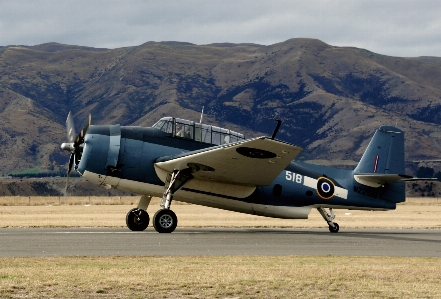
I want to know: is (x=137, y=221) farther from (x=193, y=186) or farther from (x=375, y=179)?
(x=375, y=179)

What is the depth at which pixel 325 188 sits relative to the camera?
27.5 m

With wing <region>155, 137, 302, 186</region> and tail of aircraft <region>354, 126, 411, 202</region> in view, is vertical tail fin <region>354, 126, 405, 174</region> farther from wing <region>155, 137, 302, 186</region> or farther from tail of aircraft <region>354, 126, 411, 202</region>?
wing <region>155, 137, 302, 186</region>

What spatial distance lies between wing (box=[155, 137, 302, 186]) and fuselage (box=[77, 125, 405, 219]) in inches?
21.5

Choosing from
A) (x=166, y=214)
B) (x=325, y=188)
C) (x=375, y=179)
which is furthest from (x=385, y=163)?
(x=166, y=214)

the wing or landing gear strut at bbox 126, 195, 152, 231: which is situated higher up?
the wing

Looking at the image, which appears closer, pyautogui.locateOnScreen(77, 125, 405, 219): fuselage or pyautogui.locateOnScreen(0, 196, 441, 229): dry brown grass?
pyautogui.locateOnScreen(77, 125, 405, 219): fuselage

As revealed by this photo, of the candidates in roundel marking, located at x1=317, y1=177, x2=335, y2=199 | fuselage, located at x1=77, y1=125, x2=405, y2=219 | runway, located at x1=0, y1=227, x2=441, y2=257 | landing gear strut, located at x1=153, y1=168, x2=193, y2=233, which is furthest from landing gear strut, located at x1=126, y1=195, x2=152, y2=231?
roundel marking, located at x1=317, y1=177, x2=335, y2=199

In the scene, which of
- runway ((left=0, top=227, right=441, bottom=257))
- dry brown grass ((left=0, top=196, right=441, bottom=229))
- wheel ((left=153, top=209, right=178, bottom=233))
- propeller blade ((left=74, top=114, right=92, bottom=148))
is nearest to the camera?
runway ((left=0, top=227, right=441, bottom=257))

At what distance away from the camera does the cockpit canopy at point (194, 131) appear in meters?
25.6

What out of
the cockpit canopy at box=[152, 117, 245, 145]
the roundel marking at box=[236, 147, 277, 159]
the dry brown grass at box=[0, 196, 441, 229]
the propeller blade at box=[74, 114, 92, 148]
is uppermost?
the cockpit canopy at box=[152, 117, 245, 145]

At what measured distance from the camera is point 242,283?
1273 cm

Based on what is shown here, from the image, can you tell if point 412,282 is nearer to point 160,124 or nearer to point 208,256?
point 208,256

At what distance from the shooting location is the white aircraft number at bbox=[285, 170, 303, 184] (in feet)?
88.6

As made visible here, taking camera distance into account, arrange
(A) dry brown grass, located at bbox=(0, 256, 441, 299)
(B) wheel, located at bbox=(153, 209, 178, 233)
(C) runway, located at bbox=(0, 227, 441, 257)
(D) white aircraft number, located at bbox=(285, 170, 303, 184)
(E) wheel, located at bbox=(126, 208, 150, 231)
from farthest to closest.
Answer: (D) white aircraft number, located at bbox=(285, 170, 303, 184) < (E) wheel, located at bbox=(126, 208, 150, 231) < (B) wheel, located at bbox=(153, 209, 178, 233) < (C) runway, located at bbox=(0, 227, 441, 257) < (A) dry brown grass, located at bbox=(0, 256, 441, 299)
